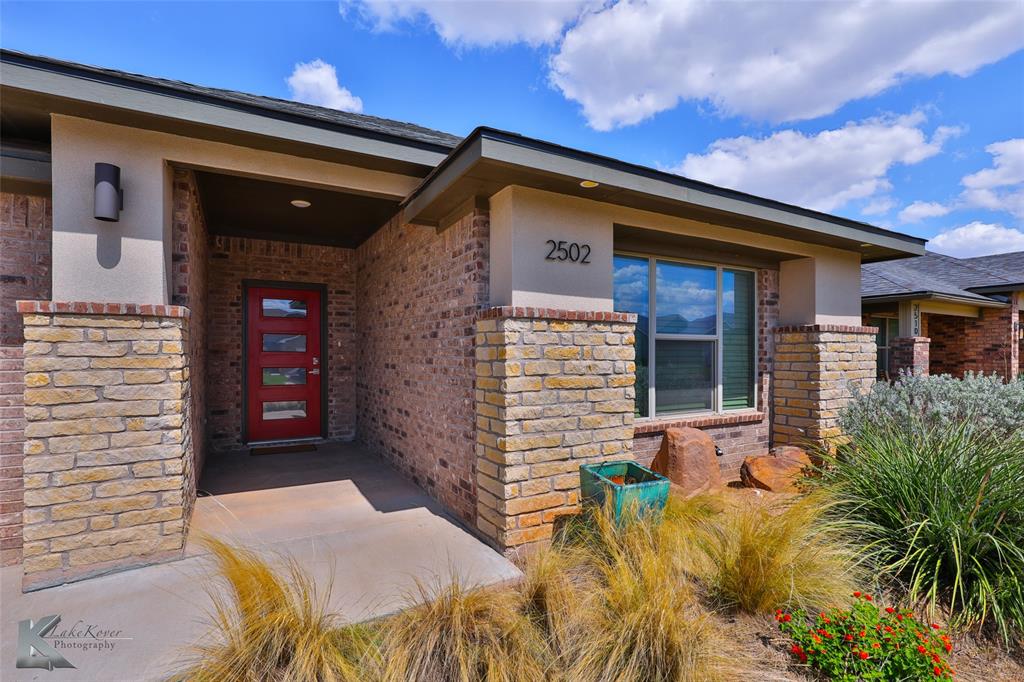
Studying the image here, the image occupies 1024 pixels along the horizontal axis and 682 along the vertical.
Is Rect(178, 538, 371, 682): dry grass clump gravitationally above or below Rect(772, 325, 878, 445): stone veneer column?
below

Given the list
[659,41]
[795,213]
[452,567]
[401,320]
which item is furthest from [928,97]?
[452,567]

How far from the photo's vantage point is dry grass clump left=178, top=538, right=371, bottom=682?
6.01ft

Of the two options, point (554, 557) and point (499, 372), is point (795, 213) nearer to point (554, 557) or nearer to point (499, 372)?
point (499, 372)

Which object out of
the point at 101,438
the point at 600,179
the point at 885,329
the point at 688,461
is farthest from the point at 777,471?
the point at 885,329

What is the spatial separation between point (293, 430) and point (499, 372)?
15.8ft

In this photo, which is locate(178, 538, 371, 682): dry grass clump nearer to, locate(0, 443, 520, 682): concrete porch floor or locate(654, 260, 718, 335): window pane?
locate(0, 443, 520, 682): concrete porch floor

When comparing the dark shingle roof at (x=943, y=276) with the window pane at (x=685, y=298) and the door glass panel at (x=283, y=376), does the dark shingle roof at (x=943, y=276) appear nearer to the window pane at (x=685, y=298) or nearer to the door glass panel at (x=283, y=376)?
the window pane at (x=685, y=298)

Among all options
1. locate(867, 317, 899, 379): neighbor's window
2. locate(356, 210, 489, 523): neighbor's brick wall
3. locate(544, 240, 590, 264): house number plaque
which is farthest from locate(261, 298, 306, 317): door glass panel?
locate(867, 317, 899, 379): neighbor's window

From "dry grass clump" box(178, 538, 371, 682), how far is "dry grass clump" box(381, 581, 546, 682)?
0.17m

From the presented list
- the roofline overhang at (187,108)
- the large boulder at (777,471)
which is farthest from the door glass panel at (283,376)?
the large boulder at (777,471)

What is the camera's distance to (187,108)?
2.95 meters

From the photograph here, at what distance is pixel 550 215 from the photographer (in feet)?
12.1

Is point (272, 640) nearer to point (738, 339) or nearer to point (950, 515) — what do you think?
point (950, 515)

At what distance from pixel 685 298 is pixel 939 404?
274 cm
